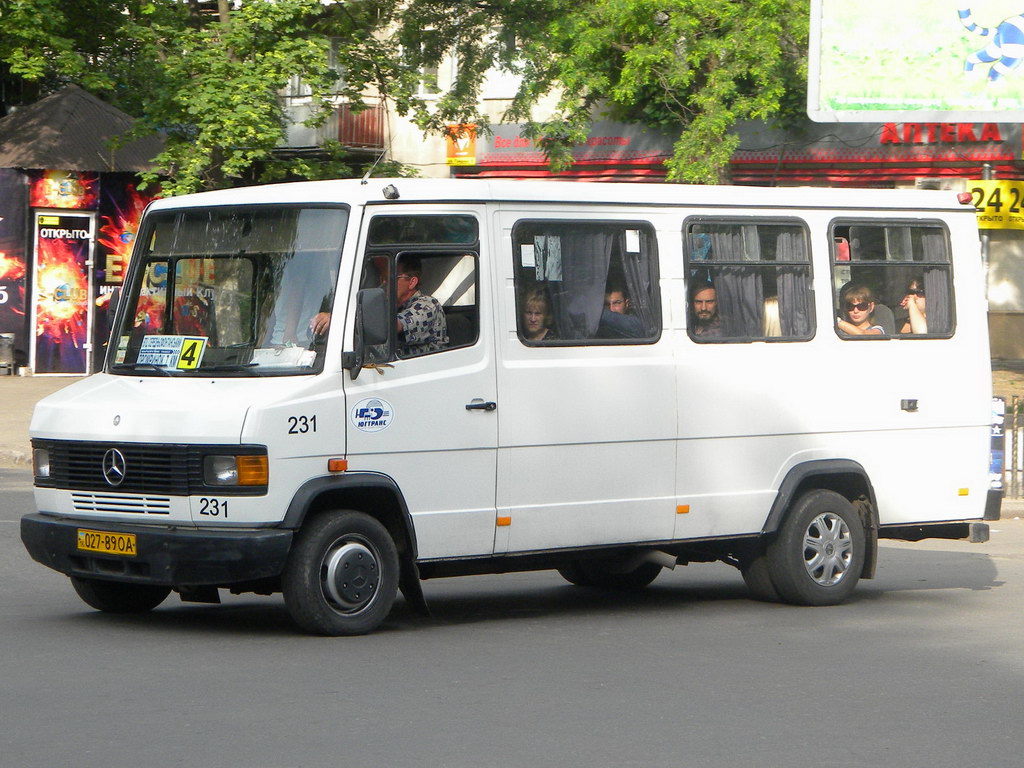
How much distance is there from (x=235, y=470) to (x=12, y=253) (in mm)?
22559

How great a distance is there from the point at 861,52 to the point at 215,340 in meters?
13.3

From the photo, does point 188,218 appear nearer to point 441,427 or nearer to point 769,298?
point 441,427

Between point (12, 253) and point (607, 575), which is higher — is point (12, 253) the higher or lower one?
the higher one

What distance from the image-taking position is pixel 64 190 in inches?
1175

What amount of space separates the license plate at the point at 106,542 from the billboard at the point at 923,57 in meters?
13.6

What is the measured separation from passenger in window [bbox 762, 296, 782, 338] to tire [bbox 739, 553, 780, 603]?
1.37 metres

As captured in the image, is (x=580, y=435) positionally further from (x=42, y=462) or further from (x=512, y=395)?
(x=42, y=462)

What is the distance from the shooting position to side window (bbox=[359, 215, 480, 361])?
8.89m

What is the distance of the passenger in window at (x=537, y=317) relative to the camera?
30.8 feet

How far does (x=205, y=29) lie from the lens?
22.6 meters

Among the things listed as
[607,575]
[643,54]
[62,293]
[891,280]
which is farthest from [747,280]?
[62,293]

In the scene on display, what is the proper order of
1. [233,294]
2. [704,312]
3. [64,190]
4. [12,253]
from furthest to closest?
1. [64,190]
2. [12,253]
3. [704,312]
4. [233,294]

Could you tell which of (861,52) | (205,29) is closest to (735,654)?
(861,52)

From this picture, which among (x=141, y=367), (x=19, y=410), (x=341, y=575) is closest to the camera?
(x=341, y=575)
